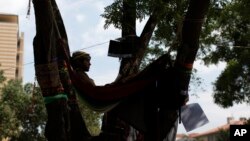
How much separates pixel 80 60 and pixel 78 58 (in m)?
0.03

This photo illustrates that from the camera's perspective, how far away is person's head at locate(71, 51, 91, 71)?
17.0 feet

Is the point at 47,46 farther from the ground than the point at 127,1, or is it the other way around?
the point at 127,1

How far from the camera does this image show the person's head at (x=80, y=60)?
17.0ft

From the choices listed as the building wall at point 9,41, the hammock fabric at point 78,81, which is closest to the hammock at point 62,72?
the hammock fabric at point 78,81

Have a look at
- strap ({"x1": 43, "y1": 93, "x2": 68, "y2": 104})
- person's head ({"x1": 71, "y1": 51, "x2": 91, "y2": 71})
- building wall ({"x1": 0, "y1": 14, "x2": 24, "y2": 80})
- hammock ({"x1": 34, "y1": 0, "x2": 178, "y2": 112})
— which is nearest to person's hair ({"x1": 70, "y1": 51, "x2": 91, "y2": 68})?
person's head ({"x1": 71, "y1": 51, "x2": 91, "y2": 71})

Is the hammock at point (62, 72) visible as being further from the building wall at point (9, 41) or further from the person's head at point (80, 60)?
the building wall at point (9, 41)

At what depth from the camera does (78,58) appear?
5.20 meters

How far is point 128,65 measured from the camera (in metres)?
6.02

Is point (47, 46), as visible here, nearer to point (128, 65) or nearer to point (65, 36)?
point (65, 36)

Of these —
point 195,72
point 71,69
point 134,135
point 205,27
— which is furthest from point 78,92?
point 195,72

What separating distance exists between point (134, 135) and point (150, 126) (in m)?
0.71

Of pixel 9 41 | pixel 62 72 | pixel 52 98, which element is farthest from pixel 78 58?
pixel 9 41

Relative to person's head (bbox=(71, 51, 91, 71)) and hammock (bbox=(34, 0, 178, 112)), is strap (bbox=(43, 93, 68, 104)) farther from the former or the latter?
person's head (bbox=(71, 51, 91, 71))

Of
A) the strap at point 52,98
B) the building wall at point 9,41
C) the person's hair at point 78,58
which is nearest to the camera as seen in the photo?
the strap at point 52,98
